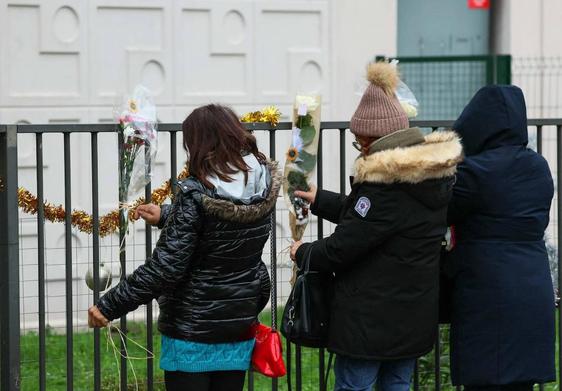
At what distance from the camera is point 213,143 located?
4566mm

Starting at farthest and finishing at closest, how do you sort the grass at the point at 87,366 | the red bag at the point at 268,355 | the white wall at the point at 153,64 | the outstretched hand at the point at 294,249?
1. the white wall at the point at 153,64
2. the grass at the point at 87,366
3. the outstretched hand at the point at 294,249
4. the red bag at the point at 268,355

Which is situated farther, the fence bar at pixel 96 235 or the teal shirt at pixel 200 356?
the fence bar at pixel 96 235

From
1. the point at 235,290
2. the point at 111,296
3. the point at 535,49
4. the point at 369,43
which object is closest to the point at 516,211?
the point at 235,290

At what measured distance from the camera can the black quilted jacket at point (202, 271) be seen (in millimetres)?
4516

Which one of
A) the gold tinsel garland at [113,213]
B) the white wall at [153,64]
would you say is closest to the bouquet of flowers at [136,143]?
the gold tinsel garland at [113,213]

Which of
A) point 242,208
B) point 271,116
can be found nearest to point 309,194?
point 271,116

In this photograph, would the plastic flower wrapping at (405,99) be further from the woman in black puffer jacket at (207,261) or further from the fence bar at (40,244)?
the fence bar at (40,244)

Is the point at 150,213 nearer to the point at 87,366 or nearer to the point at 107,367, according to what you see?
the point at 107,367

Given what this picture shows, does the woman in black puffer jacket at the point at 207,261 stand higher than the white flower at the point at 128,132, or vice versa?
the white flower at the point at 128,132

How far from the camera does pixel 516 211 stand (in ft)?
16.0

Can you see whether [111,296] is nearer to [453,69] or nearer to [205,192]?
[205,192]

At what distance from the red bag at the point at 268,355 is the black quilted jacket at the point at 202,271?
12 cm

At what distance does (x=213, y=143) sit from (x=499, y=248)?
128 centimetres

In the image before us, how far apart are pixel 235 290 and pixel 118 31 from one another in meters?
4.49
